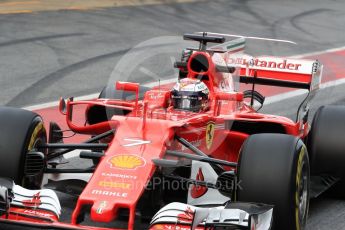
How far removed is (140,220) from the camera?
7.16m

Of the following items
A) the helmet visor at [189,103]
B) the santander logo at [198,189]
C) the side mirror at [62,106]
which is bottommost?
the santander logo at [198,189]

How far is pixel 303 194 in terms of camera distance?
23.5 feet

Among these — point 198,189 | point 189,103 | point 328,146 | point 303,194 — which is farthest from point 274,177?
point 328,146

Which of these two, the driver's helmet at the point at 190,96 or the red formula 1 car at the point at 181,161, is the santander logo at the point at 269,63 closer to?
the red formula 1 car at the point at 181,161

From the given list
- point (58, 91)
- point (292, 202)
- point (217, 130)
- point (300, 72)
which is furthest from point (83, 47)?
point (292, 202)

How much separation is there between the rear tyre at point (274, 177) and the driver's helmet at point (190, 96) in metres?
1.15

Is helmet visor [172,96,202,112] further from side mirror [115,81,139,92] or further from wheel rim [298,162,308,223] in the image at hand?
wheel rim [298,162,308,223]

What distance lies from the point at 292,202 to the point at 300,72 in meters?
3.03

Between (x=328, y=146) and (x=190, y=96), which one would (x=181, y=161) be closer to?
(x=190, y=96)

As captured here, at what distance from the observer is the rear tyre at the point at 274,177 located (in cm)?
662

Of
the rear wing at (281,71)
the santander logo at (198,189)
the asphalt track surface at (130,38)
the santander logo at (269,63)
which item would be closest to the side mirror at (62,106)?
the asphalt track surface at (130,38)

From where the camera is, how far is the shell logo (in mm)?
6762

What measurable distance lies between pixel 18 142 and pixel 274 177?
210cm

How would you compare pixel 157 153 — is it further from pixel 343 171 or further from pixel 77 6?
pixel 77 6
